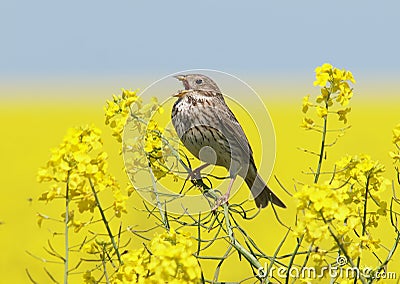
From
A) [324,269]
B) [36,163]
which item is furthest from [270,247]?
[36,163]

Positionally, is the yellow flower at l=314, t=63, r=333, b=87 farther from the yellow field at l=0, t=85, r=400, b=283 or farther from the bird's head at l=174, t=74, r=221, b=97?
the bird's head at l=174, t=74, r=221, b=97

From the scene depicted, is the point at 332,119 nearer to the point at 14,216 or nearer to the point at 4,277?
the point at 14,216

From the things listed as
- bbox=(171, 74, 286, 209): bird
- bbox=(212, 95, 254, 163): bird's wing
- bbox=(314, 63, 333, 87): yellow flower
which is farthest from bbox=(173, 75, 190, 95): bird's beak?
bbox=(314, 63, 333, 87): yellow flower

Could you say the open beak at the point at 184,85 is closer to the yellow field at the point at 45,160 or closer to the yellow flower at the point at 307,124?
the yellow field at the point at 45,160

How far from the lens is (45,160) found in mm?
11430

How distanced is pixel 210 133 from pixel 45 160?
6.76 meters

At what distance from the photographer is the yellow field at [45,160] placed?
255 inches

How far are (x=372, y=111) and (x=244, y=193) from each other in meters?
13.7

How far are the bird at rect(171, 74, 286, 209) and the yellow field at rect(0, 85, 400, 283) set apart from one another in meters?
0.47

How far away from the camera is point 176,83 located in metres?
4.90

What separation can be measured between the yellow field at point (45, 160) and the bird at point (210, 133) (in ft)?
1.55

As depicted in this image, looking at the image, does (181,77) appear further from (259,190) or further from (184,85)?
(259,190)

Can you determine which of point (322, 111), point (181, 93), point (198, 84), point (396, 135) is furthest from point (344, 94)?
point (198, 84)

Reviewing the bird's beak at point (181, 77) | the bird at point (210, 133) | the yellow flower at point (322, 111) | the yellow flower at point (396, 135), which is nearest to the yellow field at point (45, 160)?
the bird at point (210, 133)
